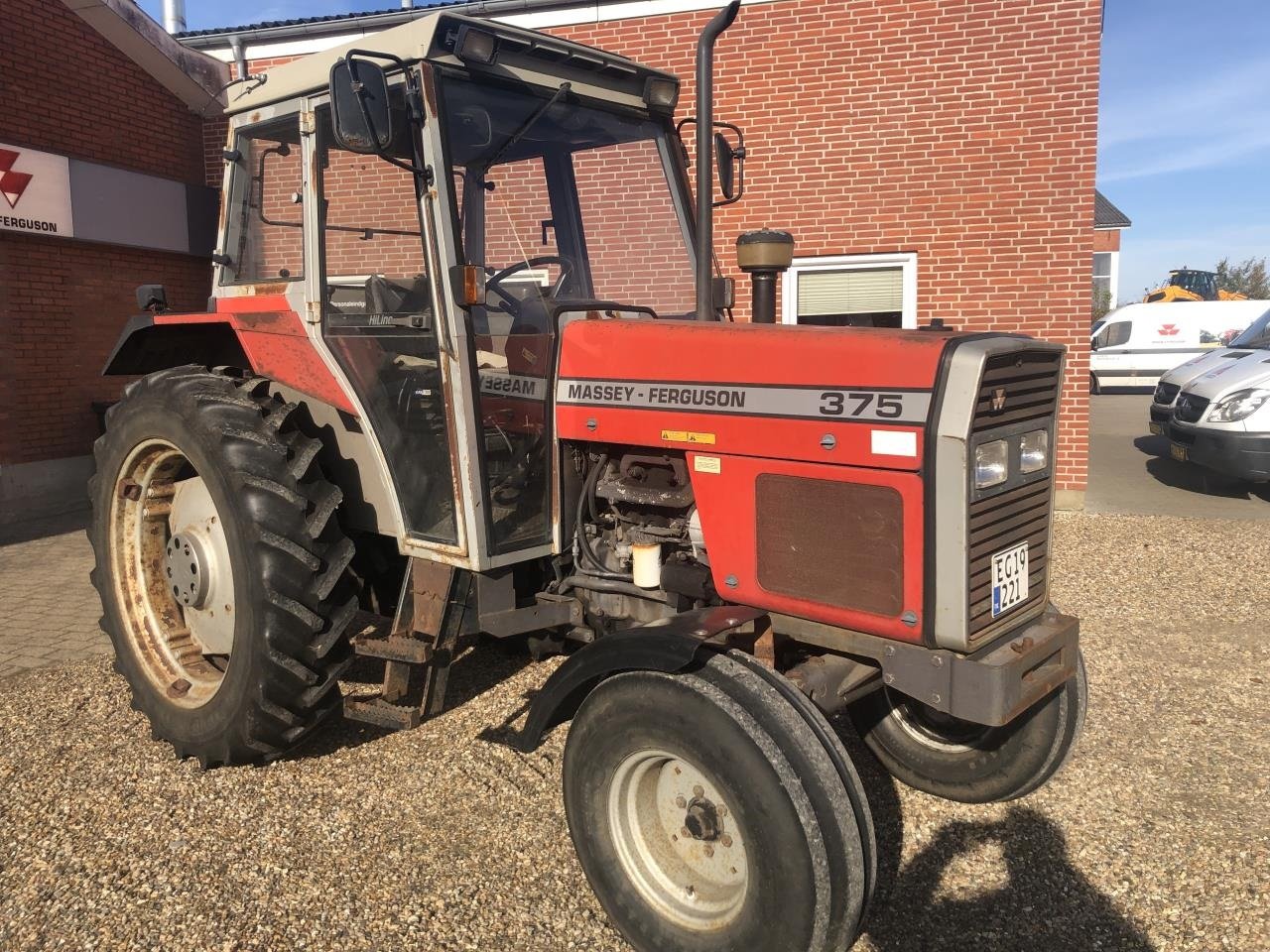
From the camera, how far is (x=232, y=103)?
3510mm

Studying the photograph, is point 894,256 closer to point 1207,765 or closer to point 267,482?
point 1207,765

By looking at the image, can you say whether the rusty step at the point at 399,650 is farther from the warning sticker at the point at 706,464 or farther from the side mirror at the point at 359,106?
the side mirror at the point at 359,106

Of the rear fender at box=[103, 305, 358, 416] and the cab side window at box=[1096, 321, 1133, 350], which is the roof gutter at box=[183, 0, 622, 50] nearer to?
the rear fender at box=[103, 305, 358, 416]

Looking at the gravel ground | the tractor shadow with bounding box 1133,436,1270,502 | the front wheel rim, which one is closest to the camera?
the gravel ground

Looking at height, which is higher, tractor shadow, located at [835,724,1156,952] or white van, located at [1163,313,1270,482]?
white van, located at [1163,313,1270,482]

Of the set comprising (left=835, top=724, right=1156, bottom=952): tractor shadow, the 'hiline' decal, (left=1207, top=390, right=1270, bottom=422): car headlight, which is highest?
the 'hiline' decal

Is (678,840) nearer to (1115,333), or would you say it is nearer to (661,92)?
(661,92)

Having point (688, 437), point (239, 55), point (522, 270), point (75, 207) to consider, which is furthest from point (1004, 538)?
point (239, 55)

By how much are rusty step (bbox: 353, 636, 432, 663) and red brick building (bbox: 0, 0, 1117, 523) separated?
5975 millimetres

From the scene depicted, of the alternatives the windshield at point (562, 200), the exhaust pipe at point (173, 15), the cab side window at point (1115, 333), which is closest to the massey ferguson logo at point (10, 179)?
the exhaust pipe at point (173, 15)

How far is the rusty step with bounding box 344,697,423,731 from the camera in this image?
3.04 metres

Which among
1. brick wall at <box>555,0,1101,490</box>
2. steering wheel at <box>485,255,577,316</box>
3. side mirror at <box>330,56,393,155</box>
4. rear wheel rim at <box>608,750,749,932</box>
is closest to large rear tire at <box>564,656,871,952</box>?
rear wheel rim at <box>608,750,749,932</box>

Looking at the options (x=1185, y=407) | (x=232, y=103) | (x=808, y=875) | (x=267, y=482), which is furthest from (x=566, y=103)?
(x=1185, y=407)

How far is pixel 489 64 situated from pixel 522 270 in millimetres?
648
